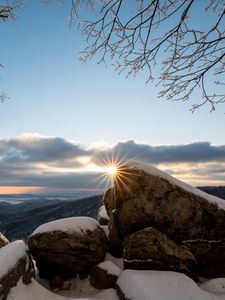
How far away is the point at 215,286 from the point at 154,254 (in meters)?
2.42

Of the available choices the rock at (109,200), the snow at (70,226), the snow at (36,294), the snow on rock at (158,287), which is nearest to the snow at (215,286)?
the snow on rock at (158,287)

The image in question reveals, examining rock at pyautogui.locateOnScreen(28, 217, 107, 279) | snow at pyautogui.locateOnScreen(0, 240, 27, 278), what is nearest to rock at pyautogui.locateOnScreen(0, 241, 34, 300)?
snow at pyautogui.locateOnScreen(0, 240, 27, 278)

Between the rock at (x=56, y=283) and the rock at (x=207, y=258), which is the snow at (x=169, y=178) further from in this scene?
the rock at (x=56, y=283)

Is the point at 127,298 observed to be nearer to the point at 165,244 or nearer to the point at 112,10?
the point at 165,244

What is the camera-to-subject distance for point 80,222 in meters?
14.2

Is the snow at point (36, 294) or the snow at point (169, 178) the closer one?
the snow at point (36, 294)

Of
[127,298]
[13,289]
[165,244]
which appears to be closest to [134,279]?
[127,298]

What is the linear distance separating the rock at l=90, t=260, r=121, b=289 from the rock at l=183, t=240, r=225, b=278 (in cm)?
295

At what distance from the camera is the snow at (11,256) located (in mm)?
10477

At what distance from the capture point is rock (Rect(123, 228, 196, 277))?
11891 mm

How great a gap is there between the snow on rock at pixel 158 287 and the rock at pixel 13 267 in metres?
3.24

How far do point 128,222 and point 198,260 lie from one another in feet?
10.0

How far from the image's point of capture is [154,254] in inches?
471

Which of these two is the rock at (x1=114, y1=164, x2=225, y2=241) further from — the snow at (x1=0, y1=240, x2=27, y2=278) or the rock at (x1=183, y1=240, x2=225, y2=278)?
the snow at (x1=0, y1=240, x2=27, y2=278)
